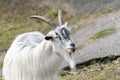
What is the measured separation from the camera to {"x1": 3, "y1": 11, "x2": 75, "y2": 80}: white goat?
729cm

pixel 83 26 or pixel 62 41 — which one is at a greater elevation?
pixel 83 26

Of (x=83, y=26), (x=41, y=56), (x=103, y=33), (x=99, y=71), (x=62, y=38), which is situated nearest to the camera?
(x=62, y=38)

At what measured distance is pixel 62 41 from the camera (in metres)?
7.20

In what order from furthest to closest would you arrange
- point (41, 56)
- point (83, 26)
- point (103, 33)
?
1. point (83, 26)
2. point (103, 33)
3. point (41, 56)

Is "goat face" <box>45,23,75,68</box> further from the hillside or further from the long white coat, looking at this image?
the hillside

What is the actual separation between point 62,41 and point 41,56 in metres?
0.58

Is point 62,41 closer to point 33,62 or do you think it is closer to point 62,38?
point 62,38

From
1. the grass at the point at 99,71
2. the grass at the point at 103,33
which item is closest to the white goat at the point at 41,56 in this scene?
the grass at the point at 99,71

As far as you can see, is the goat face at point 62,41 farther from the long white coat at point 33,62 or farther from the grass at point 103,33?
the grass at point 103,33

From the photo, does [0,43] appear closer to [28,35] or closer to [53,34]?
[28,35]

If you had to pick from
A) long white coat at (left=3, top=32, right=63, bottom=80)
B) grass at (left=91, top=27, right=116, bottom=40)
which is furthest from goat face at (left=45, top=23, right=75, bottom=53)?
grass at (left=91, top=27, right=116, bottom=40)

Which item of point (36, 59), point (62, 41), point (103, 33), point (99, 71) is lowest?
point (99, 71)

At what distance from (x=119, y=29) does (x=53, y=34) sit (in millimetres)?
5370

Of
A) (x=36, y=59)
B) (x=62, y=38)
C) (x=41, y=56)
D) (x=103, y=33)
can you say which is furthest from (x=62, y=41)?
(x=103, y=33)
